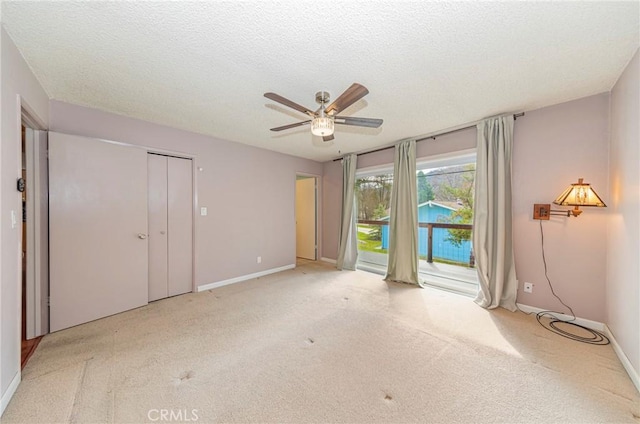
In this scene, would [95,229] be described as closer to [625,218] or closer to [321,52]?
[321,52]

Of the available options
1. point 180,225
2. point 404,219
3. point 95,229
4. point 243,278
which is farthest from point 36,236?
point 404,219

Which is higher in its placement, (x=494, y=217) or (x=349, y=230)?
(x=494, y=217)

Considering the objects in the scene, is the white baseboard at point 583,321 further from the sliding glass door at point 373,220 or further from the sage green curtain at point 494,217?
the sliding glass door at point 373,220

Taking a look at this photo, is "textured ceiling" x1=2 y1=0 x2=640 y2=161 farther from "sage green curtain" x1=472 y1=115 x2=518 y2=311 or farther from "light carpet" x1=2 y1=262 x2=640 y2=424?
"light carpet" x1=2 y1=262 x2=640 y2=424

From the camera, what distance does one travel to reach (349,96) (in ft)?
6.00

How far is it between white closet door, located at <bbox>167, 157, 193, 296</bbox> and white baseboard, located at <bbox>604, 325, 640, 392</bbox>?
4665 millimetres

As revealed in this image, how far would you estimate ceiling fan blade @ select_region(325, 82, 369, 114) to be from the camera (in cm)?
171

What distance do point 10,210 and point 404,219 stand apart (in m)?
4.29

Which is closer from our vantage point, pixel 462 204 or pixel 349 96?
pixel 349 96

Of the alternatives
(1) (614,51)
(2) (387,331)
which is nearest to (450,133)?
(1) (614,51)

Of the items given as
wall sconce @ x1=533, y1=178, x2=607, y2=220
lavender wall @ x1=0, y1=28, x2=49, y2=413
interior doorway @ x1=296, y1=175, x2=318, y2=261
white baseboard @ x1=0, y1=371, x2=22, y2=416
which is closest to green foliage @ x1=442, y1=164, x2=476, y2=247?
wall sconce @ x1=533, y1=178, x2=607, y2=220

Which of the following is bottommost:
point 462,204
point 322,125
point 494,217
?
point 494,217

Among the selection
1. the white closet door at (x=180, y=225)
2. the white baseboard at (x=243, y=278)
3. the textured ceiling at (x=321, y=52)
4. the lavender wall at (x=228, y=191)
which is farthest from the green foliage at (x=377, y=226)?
the white closet door at (x=180, y=225)

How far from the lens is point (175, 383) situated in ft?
5.66
